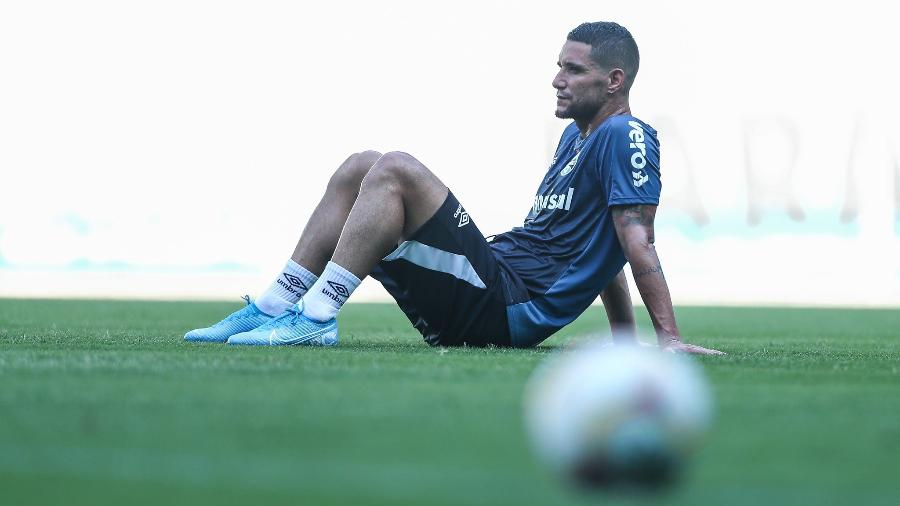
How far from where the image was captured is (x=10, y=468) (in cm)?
213

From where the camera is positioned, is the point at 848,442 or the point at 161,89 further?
the point at 161,89

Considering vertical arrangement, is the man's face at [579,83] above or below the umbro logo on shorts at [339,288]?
above

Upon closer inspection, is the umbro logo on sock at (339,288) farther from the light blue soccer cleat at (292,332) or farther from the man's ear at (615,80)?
the man's ear at (615,80)

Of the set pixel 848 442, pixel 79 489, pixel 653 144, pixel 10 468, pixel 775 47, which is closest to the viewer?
pixel 79 489

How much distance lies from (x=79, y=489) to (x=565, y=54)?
3.17 m

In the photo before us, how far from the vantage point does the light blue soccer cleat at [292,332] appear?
4.54 metres

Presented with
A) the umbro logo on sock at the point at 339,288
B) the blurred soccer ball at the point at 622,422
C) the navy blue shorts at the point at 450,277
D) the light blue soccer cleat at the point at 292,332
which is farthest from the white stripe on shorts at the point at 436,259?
the blurred soccer ball at the point at 622,422

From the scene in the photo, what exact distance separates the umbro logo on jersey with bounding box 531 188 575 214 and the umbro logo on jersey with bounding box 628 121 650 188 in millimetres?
304

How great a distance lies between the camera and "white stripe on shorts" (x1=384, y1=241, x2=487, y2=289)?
4559 mm

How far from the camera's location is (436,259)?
15.0 ft

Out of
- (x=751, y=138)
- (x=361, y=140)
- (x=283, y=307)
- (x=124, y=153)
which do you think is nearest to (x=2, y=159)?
(x=124, y=153)

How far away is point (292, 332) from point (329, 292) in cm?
20

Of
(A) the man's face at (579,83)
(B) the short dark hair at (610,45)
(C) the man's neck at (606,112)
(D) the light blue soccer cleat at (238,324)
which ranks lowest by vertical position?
(D) the light blue soccer cleat at (238,324)

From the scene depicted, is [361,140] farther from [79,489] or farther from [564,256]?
[79,489]
